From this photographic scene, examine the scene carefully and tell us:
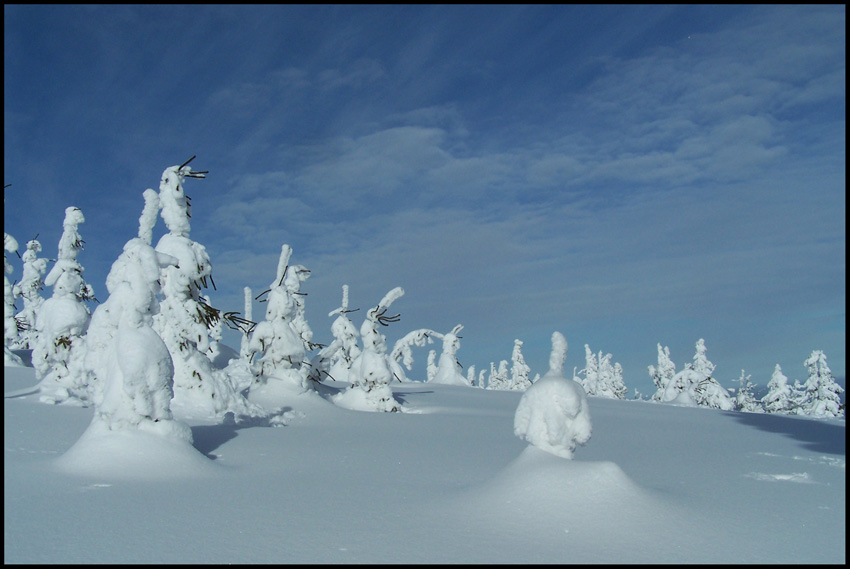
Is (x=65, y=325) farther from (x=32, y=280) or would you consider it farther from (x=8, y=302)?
(x=32, y=280)

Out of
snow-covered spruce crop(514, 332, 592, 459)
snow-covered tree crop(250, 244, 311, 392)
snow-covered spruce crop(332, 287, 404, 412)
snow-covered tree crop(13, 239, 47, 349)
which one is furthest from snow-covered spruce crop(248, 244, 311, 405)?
snow-covered tree crop(13, 239, 47, 349)

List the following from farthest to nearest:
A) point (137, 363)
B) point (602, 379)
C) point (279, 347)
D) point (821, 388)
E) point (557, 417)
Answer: point (602, 379) < point (821, 388) < point (279, 347) < point (137, 363) < point (557, 417)

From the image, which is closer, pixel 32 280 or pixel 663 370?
pixel 32 280

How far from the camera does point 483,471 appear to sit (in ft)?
33.8

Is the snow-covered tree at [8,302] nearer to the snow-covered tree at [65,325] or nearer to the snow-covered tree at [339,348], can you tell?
the snow-covered tree at [65,325]

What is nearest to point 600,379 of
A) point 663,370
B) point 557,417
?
point 663,370

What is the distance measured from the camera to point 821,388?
3775 cm

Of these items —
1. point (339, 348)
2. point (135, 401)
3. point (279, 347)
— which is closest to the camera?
point (135, 401)

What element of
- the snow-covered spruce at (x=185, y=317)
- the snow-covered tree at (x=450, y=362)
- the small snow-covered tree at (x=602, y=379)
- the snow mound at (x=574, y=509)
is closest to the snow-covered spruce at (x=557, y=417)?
the snow mound at (x=574, y=509)

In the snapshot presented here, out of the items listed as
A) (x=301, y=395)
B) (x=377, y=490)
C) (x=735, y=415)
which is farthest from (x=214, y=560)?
(x=735, y=415)

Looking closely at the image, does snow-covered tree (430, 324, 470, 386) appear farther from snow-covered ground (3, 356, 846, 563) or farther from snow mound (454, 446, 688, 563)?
snow mound (454, 446, 688, 563)

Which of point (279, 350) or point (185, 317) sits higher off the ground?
point (185, 317)

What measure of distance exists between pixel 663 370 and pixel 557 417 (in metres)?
51.1

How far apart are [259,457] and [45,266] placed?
95.7 ft
